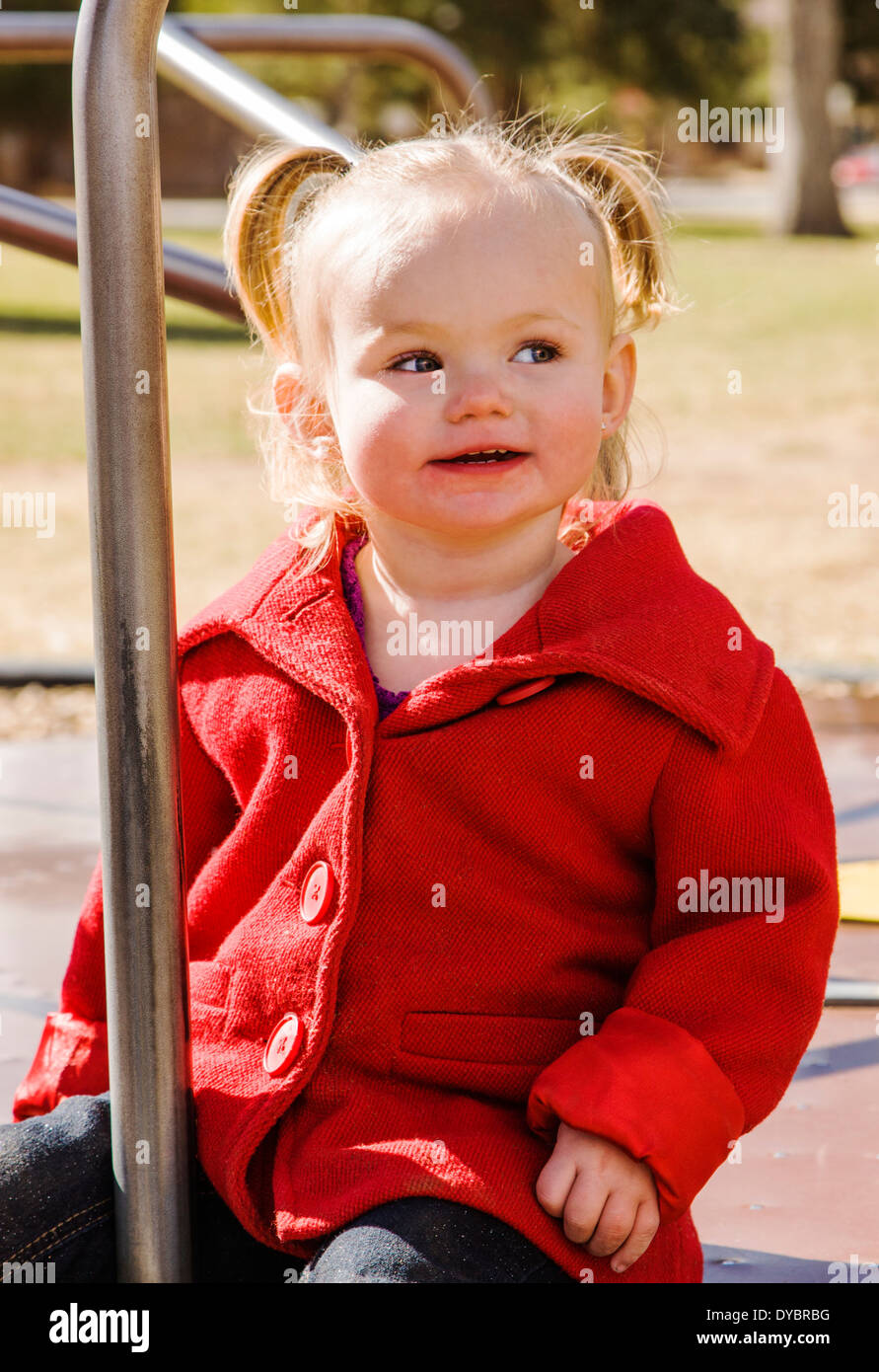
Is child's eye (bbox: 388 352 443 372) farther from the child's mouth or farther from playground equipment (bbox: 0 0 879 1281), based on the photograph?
playground equipment (bbox: 0 0 879 1281)

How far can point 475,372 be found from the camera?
4.38 feet

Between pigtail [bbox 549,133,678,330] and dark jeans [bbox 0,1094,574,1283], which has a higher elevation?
pigtail [bbox 549,133,678,330]

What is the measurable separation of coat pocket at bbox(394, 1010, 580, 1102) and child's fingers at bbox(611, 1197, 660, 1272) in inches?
5.0

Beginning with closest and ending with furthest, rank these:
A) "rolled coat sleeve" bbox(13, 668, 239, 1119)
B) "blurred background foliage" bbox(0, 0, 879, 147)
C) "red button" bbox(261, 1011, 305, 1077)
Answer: "red button" bbox(261, 1011, 305, 1077) < "rolled coat sleeve" bbox(13, 668, 239, 1119) < "blurred background foliage" bbox(0, 0, 879, 147)

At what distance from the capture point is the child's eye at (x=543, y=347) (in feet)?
4.45

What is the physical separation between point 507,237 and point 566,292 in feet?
0.21

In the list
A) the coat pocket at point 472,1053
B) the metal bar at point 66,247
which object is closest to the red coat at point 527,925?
the coat pocket at point 472,1053

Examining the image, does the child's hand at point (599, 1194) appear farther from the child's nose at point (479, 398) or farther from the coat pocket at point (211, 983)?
the child's nose at point (479, 398)

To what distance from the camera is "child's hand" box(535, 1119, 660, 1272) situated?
122 centimetres

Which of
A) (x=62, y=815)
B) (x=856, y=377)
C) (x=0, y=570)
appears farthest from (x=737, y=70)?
(x=62, y=815)

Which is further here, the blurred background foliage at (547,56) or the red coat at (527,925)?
the blurred background foliage at (547,56)

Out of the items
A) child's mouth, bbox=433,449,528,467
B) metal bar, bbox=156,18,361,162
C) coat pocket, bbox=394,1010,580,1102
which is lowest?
coat pocket, bbox=394,1010,580,1102

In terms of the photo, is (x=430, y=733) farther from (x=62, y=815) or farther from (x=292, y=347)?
(x=62, y=815)

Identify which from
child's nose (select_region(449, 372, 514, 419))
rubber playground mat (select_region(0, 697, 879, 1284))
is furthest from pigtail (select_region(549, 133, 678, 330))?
rubber playground mat (select_region(0, 697, 879, 1284))
